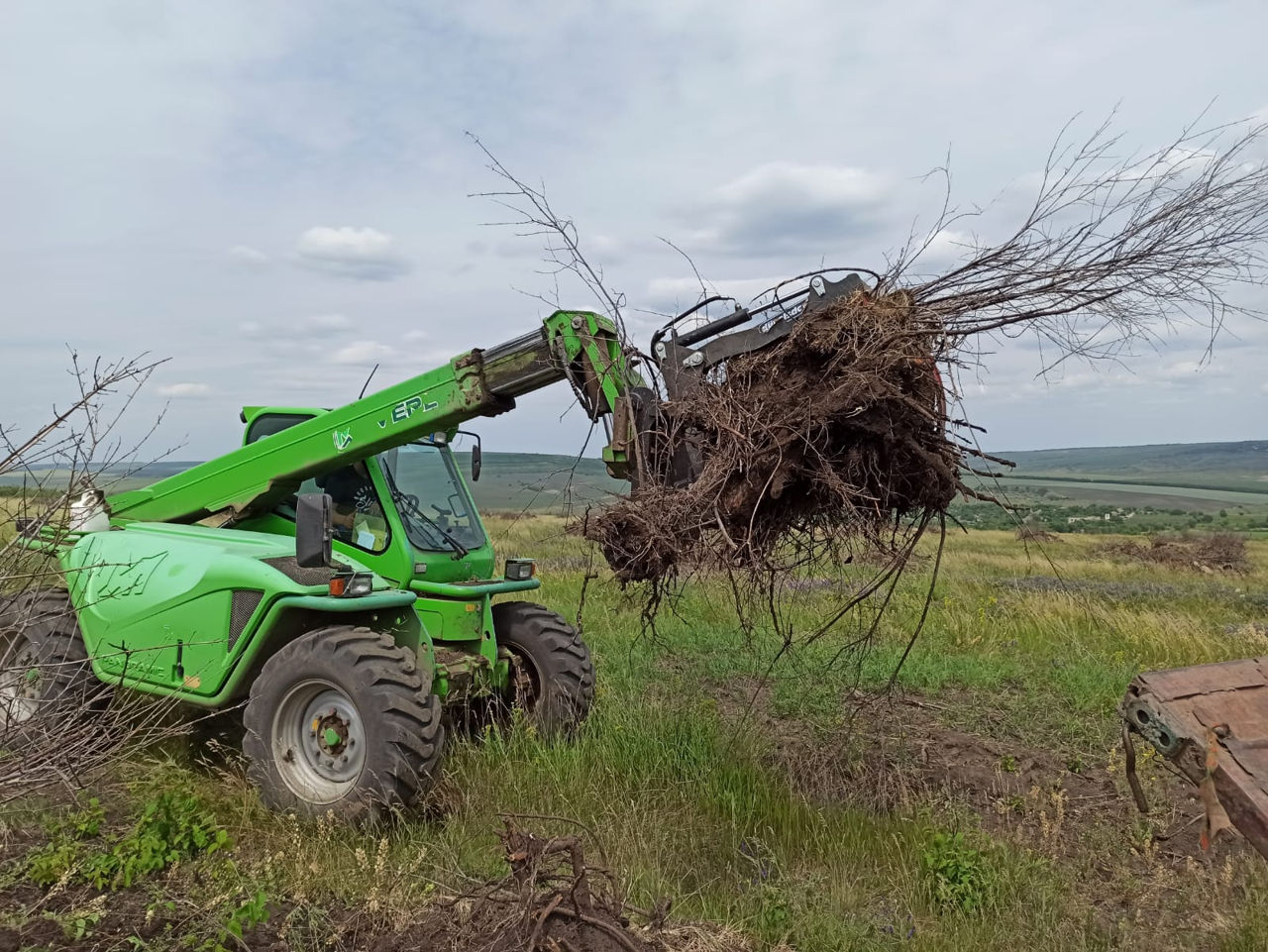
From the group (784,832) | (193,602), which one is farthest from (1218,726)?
(193,602)

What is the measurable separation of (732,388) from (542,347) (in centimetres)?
118

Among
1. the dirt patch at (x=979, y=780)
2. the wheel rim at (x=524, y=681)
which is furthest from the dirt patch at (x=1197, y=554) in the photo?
the wheel rim at (x=524, y=681)

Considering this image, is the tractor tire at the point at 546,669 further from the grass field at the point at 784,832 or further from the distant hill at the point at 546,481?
the distant hill at the point at 546,481

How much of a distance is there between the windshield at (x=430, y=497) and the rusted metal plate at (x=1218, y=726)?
4.34 metres

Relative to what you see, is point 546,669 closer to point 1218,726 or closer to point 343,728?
point 343,728

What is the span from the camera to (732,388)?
14.2 feet

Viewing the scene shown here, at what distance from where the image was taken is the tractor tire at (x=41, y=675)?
3.56 m

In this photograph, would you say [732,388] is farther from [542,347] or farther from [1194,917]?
[1194,917]

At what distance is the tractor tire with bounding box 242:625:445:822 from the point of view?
4.82 meters

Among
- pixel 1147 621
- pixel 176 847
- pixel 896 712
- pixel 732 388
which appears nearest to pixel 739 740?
pixel 896 712

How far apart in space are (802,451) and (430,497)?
3170 millimetres

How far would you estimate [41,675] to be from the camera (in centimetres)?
365

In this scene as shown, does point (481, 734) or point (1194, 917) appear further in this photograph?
point (481, 734)

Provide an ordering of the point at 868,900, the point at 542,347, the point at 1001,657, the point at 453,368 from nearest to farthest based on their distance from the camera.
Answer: the point at 868,900 → the point at 542,347 → the point at 453,368 → the point at 1001,657
